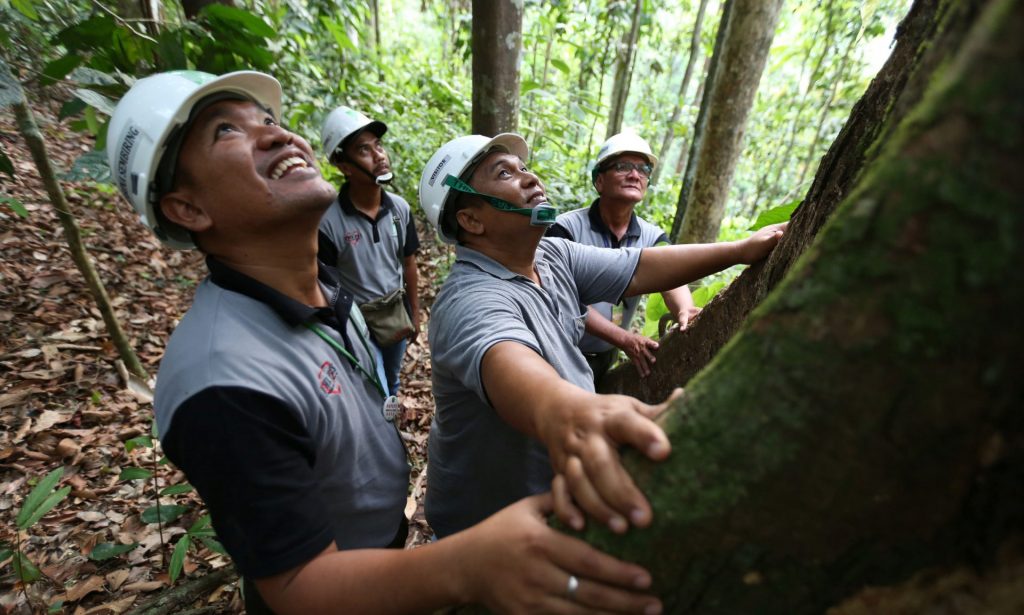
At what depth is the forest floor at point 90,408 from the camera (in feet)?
8.59

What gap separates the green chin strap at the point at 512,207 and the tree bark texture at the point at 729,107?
2.95m

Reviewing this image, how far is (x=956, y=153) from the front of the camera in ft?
1.68

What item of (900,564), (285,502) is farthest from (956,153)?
(285,502)

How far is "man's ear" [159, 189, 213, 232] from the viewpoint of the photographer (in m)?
1.52

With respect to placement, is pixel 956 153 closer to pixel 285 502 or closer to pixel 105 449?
pixel 285 502

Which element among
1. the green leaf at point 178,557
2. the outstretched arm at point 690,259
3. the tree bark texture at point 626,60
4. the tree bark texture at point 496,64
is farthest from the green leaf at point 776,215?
the tree bark texture at point 626,60

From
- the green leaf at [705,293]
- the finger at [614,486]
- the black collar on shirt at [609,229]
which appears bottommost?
the green leaf at [705,293]

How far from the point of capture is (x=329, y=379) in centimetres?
150

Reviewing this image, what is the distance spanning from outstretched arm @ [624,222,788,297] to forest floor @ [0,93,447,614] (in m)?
2.19

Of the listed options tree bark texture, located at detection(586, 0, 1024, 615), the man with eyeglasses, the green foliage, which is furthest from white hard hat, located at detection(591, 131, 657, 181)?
the green foliage

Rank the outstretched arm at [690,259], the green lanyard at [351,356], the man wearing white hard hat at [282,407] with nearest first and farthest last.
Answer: the man wearing white hard hat at [282,407] < the green lanyard at [351,356] < the outstretched arm at [690,259]

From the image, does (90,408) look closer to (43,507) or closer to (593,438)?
(43,507)

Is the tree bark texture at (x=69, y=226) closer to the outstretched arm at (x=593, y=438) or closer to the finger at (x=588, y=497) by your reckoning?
the outstretched arm at (x=593, y=438)

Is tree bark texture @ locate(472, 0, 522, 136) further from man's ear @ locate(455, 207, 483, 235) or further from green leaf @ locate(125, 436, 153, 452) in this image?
green leaf @ locate(125, 436, 153, 452)
